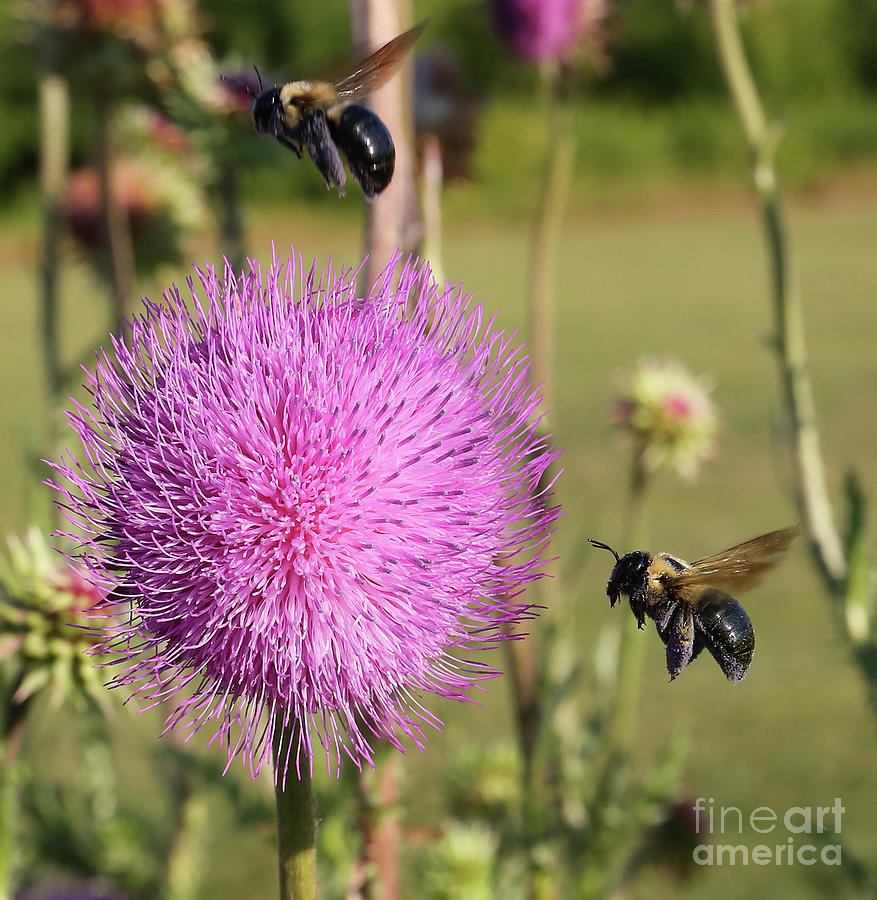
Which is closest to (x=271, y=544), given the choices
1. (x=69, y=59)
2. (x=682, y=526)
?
(x=69, y=59)

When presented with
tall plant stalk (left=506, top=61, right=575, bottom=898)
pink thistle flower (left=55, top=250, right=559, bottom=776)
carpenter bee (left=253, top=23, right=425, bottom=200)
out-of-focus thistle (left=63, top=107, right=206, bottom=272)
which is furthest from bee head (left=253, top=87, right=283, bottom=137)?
out-of-focus thistle (left=63, top=107, right=206, bottom=272)

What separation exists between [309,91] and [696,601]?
83 centimetres

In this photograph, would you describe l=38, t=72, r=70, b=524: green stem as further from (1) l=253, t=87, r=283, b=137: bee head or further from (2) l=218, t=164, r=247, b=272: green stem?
(1) l=253, t=87, r=283, b=137: bee head

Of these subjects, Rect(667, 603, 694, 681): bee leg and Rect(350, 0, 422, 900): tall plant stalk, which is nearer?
Rect(667, 603, 694, 681): bee leg

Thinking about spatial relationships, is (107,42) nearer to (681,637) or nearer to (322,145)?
(322,145)

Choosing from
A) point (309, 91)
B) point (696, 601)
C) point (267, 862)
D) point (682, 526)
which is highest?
point (682, 526)

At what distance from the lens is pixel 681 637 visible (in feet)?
5.02

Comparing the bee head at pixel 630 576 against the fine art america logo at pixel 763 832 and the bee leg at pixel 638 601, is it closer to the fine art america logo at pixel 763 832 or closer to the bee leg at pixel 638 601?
the bee leg at pixel 638 601

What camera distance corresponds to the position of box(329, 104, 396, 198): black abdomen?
1.53 m

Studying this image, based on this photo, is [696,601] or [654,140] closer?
[696,601]

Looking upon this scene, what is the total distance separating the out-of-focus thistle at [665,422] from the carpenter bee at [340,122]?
136 centimetres

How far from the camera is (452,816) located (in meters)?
2.96

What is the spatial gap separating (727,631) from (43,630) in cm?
96

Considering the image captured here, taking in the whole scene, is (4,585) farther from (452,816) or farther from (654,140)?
(654,140)
